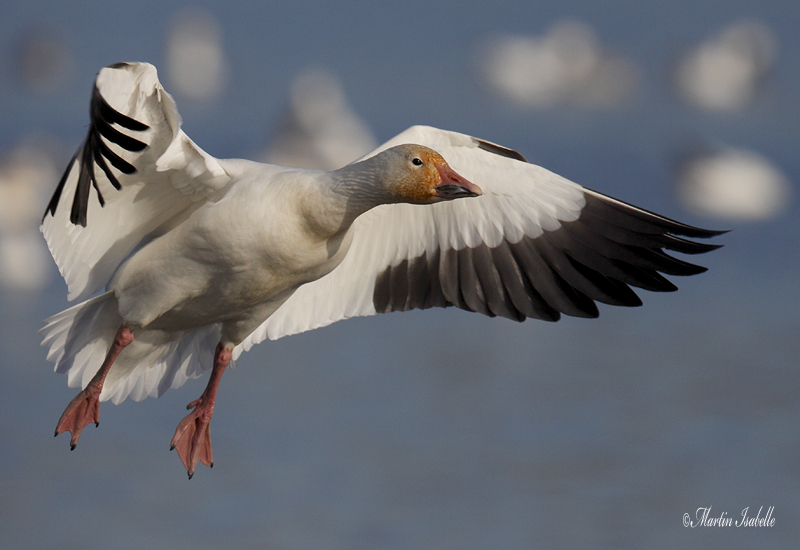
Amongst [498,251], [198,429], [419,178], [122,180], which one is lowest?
[198,429]

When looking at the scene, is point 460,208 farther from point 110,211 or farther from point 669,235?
point 110,211

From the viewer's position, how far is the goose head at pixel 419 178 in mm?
4113

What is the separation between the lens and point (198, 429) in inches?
206

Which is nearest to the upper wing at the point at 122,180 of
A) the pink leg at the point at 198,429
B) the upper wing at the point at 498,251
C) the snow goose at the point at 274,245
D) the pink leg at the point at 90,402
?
the snow goose at the point at 274,245

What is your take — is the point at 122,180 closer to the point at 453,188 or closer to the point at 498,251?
the point at 453,188

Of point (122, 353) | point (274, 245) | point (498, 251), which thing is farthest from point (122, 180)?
point (498, 251)

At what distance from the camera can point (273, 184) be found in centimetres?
424

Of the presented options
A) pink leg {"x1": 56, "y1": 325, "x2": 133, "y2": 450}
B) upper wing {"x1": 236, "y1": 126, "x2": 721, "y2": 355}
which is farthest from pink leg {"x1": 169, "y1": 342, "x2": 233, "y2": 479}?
pink leg {"x1": 56, "y1": 325, "x2": 133, "y2": 450}

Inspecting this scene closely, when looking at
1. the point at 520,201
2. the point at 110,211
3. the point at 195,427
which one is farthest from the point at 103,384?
the point at 520,201

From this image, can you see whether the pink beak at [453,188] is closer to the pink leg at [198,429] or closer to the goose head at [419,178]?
the goose head at [419,178]

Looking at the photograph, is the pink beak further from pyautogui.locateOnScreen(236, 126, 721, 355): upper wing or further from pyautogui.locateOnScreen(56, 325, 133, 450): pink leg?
pyautogui.locateOnScreen(56, 325, 133, 450): pink leg

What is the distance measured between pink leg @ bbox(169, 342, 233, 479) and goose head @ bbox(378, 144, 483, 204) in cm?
152

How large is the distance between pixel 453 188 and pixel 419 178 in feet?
0.48

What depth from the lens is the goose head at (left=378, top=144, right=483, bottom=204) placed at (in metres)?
4.11
